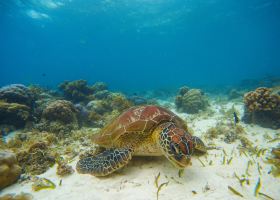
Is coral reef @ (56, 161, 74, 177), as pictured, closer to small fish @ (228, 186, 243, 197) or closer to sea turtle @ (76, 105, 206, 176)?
sea turtle @ (76, 105, 206, 176)

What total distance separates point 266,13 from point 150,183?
189 feet

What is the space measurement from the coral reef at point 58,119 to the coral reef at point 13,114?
3.42ft

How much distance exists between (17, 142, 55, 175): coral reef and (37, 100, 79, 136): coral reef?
237 centimetres

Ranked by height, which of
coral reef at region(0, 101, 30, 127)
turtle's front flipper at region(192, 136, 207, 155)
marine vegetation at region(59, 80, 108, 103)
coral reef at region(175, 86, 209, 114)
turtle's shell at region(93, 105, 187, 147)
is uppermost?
marine vegetation at region(59, 80, 108, 103)

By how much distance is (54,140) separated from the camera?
21.4 ft

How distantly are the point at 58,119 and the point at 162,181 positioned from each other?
19.6 ft

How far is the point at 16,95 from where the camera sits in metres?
8.85

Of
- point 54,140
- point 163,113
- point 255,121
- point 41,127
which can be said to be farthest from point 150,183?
point 255,121

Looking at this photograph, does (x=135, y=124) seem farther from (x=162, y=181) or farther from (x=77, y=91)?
(x=77, y=91)

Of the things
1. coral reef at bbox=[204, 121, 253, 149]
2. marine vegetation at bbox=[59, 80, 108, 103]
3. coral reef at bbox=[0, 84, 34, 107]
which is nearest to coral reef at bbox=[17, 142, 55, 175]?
coral reef at bbox=[0, 84, 34, 107]

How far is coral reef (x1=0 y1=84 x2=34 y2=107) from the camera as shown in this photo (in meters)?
8.65

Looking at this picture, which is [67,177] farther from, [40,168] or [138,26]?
[138,26]

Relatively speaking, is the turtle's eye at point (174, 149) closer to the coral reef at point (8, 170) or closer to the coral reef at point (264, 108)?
the coral reef at point (8, 170)

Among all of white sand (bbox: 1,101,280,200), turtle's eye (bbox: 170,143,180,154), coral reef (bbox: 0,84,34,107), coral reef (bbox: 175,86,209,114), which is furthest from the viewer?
coral reef (bbox: 175,86,209,114)
